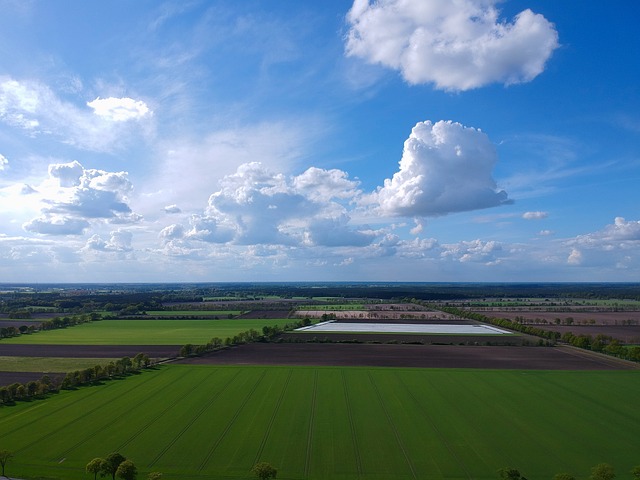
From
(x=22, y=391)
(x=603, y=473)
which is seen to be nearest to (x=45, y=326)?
(x=22, y=391)

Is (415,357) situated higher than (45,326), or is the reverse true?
(45,326)

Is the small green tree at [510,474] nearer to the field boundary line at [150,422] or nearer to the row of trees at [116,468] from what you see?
the row of trees at [116,468]

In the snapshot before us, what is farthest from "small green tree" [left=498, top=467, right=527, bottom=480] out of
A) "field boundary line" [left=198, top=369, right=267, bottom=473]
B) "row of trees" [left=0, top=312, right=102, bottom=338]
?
"row of trees" [left=0, top=312, right=102, bottom=338]

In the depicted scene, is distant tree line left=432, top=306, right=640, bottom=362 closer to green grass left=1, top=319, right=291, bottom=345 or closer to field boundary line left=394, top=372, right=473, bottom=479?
field boundary line left=394, top=372, right=473, bottom=479

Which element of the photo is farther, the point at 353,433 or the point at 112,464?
the point at 353,433

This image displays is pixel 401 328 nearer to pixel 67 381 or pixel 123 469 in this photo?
pixel 67 381

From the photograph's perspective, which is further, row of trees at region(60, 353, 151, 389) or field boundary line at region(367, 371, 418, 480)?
row of trees at region(60, 353, 151, 389)

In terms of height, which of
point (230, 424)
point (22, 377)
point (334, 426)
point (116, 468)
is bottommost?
point (334, 426)
